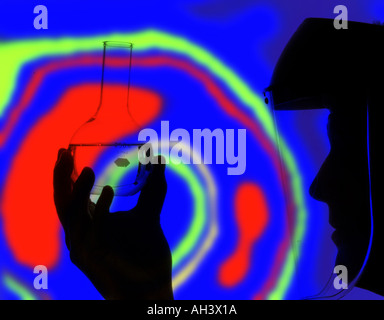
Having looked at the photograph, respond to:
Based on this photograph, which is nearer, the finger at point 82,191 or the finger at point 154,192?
the finger at point 82,191

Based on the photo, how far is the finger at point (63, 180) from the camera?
2.86 feet

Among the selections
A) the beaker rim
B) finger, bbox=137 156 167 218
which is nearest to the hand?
finger, bbox=137 156 167 218

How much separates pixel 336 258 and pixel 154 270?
0.38 meters

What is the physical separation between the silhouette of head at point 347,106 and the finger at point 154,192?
10.3 inches

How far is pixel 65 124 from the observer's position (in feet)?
3.62

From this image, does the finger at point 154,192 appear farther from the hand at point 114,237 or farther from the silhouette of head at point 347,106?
the silhouette of head at point 347,106

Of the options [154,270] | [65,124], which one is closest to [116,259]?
[154,270]

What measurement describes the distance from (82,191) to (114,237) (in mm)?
126

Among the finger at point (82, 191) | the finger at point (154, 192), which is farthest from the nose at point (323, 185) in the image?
the finger at point (82, 191)

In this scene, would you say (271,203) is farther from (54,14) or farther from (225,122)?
(54,14)

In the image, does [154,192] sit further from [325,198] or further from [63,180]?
[325,198]

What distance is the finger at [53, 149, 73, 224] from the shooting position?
0.87 meters

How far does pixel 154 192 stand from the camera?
930mm

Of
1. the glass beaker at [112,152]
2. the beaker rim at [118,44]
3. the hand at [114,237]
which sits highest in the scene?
the beaker rim at [118,44]
